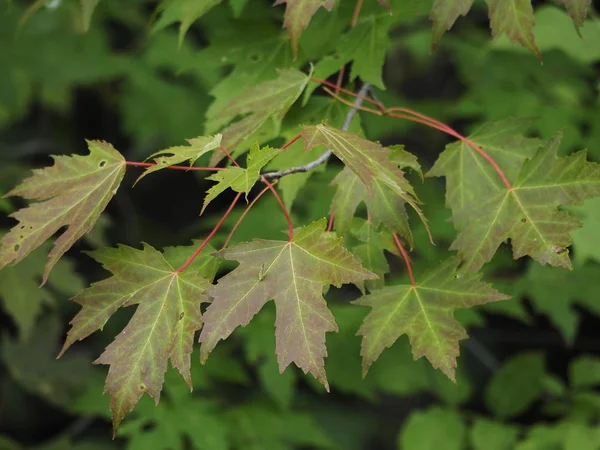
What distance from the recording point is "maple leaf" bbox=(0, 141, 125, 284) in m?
1.04

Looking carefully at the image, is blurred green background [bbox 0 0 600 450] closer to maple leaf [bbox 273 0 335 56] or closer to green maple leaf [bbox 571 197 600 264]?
green maple leaf [bbox 571 197 600 264]

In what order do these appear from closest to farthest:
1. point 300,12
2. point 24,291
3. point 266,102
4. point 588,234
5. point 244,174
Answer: point 244,174
point 300,12
point 266,102
point 588,234
point 24,291

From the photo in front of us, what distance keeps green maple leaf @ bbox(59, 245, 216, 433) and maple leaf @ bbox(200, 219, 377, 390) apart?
0.14 ft

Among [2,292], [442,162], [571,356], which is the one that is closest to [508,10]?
[442,162]

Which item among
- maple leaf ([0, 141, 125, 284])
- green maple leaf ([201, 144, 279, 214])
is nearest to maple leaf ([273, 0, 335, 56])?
green maple leaf ([201, 144, 279, 214])

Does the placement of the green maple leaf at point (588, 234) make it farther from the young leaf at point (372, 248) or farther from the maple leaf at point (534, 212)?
the young leaf at point (372, 248)

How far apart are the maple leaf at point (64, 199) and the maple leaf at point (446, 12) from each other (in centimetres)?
54

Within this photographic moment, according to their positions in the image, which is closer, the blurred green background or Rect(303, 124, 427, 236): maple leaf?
Rect(303, 124, 427, 236): maple leaf

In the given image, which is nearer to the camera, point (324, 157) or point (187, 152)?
point (187, 152)

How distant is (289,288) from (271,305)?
4.09 ft

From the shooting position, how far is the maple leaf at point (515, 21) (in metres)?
1.18

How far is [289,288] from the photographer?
1.02 meters

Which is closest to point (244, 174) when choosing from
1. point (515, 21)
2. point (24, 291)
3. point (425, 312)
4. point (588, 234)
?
point (425, 312)

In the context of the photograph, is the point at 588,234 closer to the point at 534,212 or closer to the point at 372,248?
the point at 534,212
